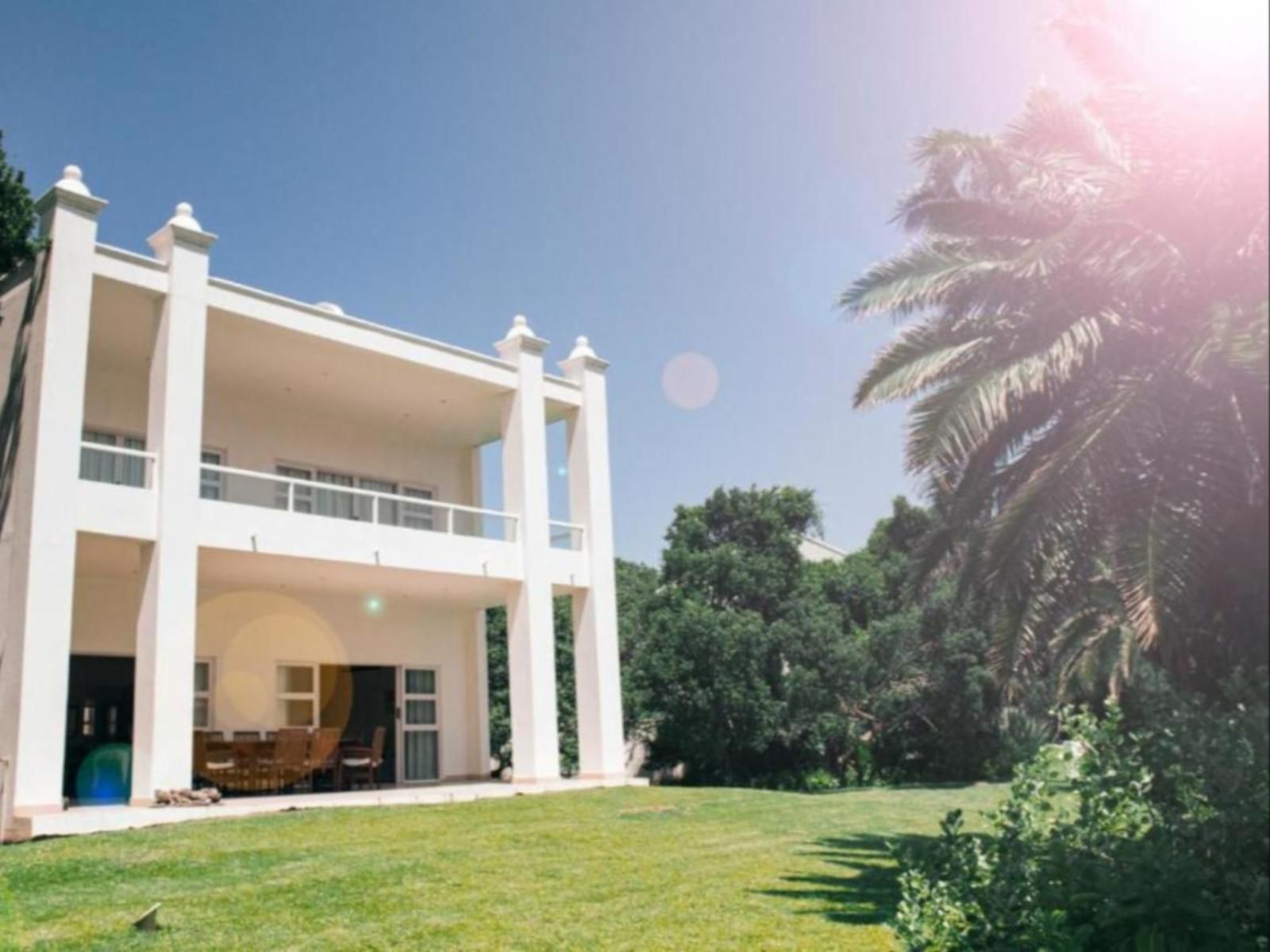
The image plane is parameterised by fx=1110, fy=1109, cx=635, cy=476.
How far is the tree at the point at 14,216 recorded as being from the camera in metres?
14.2

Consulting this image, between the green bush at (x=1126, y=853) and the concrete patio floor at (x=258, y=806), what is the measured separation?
9696 millimetres

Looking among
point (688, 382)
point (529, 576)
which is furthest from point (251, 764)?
point (688, 382)

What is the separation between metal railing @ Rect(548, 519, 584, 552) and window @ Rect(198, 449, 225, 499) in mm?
5734

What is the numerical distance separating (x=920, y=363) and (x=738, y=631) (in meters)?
16.2

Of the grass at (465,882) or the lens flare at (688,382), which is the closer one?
the grass at (465,882)

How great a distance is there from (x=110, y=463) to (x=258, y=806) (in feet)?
19.6

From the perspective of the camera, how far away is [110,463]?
17.0 m

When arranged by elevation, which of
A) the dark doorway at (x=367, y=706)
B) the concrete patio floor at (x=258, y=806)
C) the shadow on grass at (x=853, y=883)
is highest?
the dark doorway at (x=367, y=706)

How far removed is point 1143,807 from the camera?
6.94 metres

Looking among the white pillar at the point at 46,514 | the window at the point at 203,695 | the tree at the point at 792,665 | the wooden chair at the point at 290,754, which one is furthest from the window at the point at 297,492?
the tree at the point at 792,665

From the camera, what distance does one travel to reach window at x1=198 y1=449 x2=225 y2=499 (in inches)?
717

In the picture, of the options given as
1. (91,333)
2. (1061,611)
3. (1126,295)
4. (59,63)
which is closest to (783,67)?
(1126,295)

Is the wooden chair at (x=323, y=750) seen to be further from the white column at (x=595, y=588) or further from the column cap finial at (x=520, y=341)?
the column cap finial at (x=520, y=341)

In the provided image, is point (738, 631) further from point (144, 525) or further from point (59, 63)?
point (59, 63)
